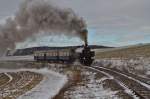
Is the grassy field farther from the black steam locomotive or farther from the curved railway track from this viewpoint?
the curved railway track

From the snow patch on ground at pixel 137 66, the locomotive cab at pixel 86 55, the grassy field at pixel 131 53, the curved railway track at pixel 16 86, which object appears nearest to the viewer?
the curved railway track at pixel 16 86

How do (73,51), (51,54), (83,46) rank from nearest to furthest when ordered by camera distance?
(83,46) → (73,51) → (51,54)

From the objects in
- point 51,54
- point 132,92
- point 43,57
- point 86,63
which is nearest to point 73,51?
point 86,63

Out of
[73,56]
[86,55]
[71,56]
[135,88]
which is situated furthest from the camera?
[73,56]

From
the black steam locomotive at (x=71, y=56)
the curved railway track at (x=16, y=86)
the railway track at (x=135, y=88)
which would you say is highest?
the black steam locomotive at (x=71, y=56)

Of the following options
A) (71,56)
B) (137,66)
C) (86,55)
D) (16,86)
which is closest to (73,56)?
(71,56)

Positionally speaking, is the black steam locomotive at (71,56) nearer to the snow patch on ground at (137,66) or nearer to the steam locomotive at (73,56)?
the steam locomotive at (73,56)

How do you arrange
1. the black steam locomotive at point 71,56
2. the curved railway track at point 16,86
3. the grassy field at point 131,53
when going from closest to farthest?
the curved railway track at point 16,86, the black steam locomotive at point 71,56, the grassy field at point 131,53

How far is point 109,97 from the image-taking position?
20.1 meters

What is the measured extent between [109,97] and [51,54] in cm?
5851

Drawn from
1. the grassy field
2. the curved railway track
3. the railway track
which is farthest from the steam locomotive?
the railway track

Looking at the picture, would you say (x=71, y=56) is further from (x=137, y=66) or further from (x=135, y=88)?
(x=135, y=88)

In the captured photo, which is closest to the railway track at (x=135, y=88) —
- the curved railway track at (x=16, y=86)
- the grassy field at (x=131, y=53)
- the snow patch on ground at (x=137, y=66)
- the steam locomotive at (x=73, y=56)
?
the curved railway track at (x=16, y=86)

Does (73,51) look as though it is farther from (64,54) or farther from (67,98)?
(67,98)
